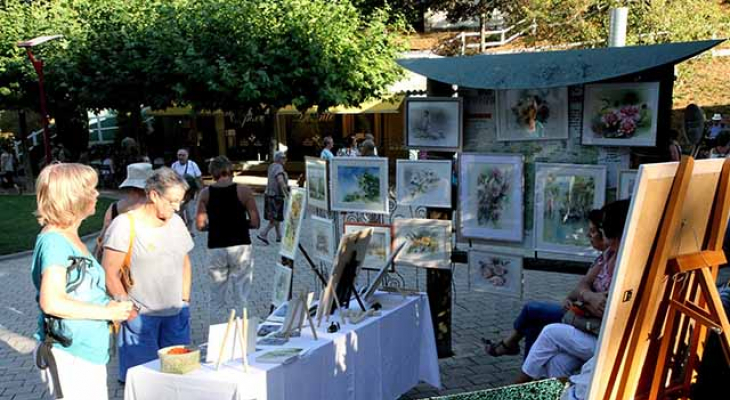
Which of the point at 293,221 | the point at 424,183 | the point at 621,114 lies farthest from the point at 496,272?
the point at 293,221

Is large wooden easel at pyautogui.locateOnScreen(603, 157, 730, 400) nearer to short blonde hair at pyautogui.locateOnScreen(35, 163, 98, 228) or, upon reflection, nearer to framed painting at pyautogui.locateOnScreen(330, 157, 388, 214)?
short blonde hair at pyautogui.locateOnScreen(35, 163, 98, 228)

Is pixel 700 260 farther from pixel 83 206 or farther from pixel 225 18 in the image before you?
pixel 225 18

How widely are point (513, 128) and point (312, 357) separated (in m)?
2.25

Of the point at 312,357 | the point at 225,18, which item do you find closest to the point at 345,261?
the point at 312,357

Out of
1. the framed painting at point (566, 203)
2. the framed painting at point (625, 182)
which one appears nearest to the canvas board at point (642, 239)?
the framed painting at point (625, 182)

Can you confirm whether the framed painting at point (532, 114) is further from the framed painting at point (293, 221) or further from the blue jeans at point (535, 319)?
the framed painting at point (293, 221)

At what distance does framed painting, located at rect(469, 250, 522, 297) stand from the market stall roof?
1.28 metres

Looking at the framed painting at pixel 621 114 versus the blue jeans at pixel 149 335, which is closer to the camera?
the blue jeans at pixel 149 335

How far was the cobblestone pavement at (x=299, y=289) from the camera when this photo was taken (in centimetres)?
473

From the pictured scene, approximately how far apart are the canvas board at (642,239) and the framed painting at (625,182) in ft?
5.35

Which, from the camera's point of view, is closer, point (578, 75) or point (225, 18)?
point (578, 75)

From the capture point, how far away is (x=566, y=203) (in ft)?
14.4

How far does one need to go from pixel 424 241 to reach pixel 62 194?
2837 mm

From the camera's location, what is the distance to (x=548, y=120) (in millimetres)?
4398
